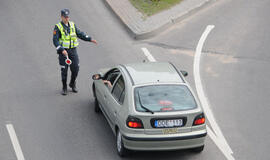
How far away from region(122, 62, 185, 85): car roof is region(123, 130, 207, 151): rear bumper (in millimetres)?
1166

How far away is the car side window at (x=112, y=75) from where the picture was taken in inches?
455

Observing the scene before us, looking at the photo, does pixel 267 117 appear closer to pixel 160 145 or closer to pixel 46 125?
pixel 160 145

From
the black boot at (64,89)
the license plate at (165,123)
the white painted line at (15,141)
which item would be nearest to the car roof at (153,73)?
the license plate at (165,123)

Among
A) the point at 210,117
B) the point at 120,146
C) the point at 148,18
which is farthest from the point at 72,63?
the point at 148,18

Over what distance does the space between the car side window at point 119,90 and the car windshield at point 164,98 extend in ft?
1.53

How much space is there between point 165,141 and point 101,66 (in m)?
5.95

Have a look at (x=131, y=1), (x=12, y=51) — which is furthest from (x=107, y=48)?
(x=131, y=1)

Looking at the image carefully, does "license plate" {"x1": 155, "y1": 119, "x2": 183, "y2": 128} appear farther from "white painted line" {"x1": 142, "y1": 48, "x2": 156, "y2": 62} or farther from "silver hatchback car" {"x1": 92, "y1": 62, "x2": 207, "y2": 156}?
"white painted line" {"x1": 142, "y1": 48, "x2": 156, "y2": 62}

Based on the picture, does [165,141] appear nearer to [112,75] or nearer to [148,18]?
[112,75]

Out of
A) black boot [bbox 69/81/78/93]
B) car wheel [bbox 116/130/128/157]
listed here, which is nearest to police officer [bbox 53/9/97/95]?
black boot [bbox 69/81/78/93]

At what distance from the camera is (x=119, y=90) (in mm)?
10805

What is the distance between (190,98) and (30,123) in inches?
152

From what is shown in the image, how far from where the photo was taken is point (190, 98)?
10.1 metres

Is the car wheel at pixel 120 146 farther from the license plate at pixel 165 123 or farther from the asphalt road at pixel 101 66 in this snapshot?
the license plate at pixel 165 123
